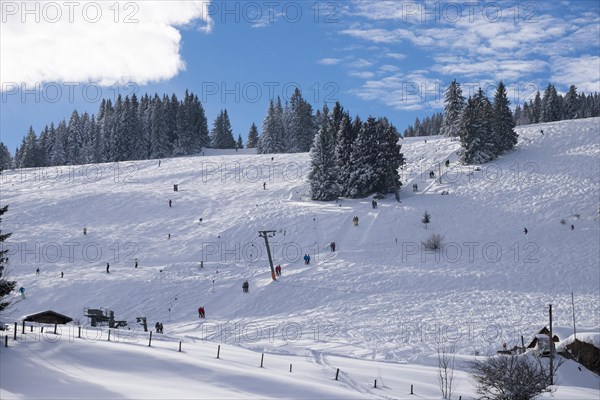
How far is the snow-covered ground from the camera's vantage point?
21.9 metres

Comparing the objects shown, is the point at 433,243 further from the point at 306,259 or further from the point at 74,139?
the point at 74,139

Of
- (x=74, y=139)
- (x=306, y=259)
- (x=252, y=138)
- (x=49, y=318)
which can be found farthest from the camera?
(x=252, y=138)

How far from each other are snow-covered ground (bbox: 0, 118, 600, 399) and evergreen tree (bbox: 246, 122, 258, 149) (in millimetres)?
47661

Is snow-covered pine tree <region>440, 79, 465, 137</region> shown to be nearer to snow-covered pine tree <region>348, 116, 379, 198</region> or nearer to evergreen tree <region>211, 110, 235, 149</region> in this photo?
snow-covered pine tree <region>348, 116, 379, 198</region>

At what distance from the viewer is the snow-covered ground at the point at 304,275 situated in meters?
21.9

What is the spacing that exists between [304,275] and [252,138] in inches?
3368

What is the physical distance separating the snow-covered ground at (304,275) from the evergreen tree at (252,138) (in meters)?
47.7

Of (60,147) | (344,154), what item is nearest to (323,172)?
(344,154)

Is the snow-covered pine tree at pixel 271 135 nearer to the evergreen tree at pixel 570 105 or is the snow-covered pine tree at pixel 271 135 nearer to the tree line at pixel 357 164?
the tree line at pixel 357 164

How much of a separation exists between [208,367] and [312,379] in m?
4.27

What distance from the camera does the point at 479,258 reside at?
44.4 meters

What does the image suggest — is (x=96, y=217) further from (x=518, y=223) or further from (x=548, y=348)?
(x=548, y=348)

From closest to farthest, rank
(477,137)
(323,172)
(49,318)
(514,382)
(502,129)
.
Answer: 1. (514,382)
2. (49,318)
3. (323,172)
4. (477,137)
5. (502,129)

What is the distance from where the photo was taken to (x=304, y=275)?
137 feet
